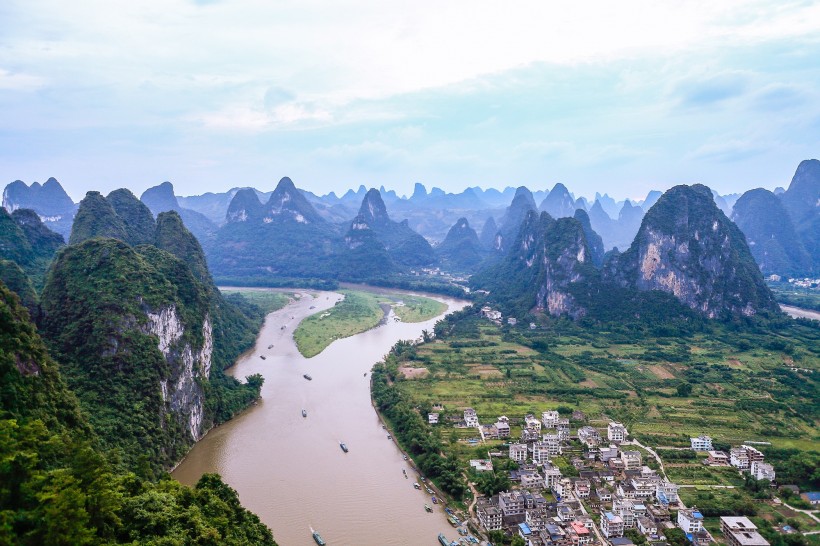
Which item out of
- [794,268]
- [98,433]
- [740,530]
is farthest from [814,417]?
[794,268]

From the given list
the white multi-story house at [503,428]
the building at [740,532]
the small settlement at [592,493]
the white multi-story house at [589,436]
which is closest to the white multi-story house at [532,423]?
the small settlement at [592,493]

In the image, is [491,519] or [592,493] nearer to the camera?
[491,519]

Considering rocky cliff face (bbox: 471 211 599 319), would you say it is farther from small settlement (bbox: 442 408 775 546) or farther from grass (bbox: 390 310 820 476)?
small settlement (bbox: 442 408 775 546)

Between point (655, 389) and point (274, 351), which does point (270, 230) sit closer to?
point (274, 351)

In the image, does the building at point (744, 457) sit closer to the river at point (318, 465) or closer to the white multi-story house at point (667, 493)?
the white multi-story house at point (667, 493)

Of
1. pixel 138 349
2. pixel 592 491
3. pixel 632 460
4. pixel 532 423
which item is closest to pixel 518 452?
pixel 532 423

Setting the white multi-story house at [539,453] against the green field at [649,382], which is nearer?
the white multi-story house at [539,453]

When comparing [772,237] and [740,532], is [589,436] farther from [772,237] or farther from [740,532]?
[772,237]
